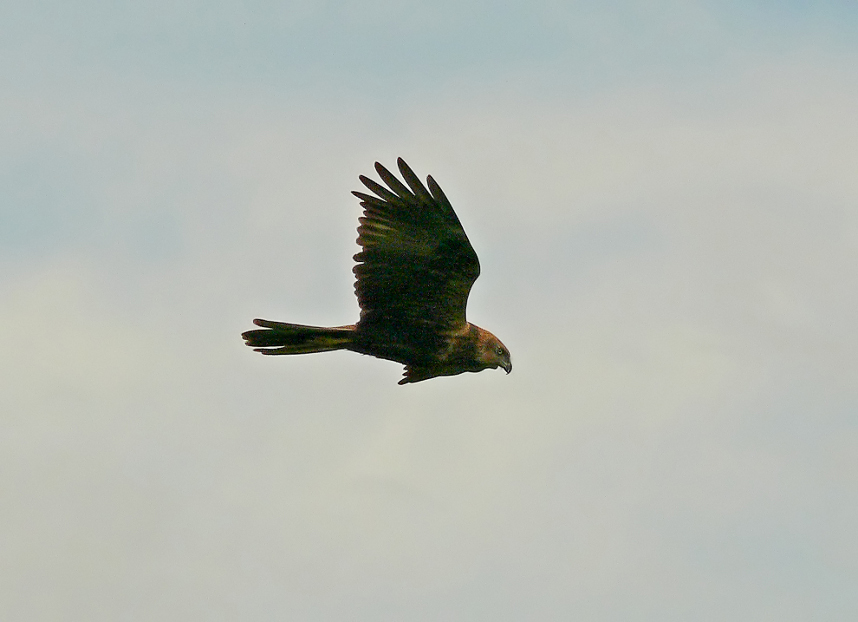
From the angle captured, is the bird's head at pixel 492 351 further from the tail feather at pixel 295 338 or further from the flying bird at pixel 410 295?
the tail feather at pixel 295 338

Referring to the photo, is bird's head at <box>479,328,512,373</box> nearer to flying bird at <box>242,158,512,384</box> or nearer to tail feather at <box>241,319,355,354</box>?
flying bird at <box>242,158,512,384</box>

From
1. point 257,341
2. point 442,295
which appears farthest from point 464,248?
point 257,341

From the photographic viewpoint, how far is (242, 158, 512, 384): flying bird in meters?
19.4

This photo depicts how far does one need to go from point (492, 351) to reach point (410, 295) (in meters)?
1.06

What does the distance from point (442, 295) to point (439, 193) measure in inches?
44.6

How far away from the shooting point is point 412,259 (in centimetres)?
1966

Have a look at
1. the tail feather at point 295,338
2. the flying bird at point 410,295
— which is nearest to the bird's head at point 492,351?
the flying bird at point 410,295

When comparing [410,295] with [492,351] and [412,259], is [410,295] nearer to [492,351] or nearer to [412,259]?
[412,259]

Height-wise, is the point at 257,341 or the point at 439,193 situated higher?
the point at 439,193

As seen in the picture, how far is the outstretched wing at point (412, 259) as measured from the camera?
19328 mm

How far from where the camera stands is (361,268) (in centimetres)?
1975

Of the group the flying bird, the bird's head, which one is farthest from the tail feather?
the bird's head

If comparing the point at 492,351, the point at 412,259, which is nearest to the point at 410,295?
the point at 412,259

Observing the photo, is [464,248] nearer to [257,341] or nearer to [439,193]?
[439,193]
